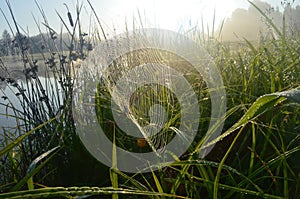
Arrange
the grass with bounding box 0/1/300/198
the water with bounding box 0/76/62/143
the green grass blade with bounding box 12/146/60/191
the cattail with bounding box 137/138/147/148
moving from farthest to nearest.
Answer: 1. the water with bounding box 0/76/62/143
2. the cattail with bounding box 137/138/147/148
3. the grass with bounding box 0/1/300/198
4. the green grass blade with bounding box 12/146/60/191

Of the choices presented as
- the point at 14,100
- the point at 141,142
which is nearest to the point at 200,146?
the point at 141,142

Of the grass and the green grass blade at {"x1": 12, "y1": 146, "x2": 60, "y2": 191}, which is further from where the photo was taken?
the grass

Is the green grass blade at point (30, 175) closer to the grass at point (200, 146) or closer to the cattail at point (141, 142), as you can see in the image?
the grass at point (200, 146)

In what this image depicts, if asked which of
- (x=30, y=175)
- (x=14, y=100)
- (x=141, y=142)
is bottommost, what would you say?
(x=14, y=100)

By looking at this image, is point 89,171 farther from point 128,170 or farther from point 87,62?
point 87,62

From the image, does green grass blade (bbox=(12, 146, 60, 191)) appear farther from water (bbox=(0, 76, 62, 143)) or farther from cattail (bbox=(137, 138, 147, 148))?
water (bbox=(0, 76, 62, 143))

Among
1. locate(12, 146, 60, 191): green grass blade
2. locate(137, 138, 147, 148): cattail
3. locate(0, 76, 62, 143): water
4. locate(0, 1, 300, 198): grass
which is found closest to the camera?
locate(12, 146, 60, 191): green grass blade

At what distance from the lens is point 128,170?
1.13 metres

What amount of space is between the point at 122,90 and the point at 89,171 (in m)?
0.43

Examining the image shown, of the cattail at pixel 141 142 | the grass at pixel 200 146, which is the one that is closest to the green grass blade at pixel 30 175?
the grass at pixel 200 146

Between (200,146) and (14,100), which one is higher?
(200,146)

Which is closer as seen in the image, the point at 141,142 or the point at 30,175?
the point at 30,175

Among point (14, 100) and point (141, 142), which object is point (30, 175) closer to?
point (141, 142)

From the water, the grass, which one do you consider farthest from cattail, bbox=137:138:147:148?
the water
